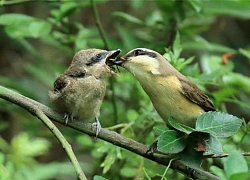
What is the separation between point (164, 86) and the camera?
2549mm

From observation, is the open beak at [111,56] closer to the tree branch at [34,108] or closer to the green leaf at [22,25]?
the tree branch at [34,108]

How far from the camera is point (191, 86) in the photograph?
265cm

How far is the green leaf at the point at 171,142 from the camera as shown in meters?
1.94

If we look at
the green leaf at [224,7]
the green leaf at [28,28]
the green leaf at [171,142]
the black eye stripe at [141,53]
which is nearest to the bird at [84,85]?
the black eye stripe at [141,53]

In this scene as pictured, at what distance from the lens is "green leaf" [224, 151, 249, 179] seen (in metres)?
1.54

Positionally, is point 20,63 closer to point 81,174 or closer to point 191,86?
point 191,86

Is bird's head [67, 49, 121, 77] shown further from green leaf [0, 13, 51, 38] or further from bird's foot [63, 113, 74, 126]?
green leaf [0, 13, 51, 38]

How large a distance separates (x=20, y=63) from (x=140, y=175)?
2.51m

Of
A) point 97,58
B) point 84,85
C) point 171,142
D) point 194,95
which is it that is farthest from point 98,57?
point 171,142

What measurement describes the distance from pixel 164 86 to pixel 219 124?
2.12 feet

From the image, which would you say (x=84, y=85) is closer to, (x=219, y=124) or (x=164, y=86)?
(x=164, y=86)

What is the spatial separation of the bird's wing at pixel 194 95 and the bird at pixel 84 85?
1.06 ft

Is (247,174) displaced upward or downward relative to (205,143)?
upward

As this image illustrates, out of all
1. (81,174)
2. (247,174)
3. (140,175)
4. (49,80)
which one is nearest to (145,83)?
(140,175)
